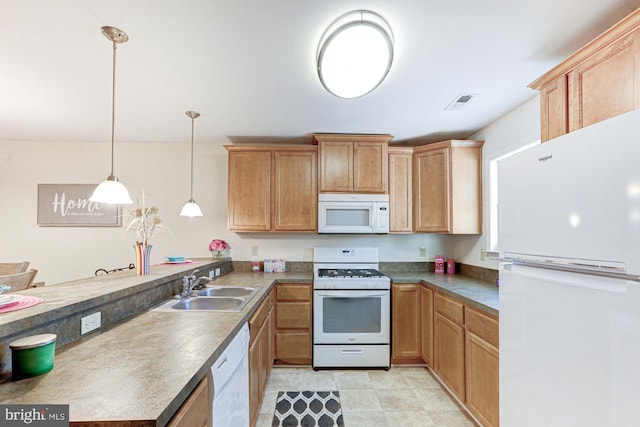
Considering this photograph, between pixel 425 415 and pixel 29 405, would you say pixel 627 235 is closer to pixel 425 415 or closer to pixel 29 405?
pixel 29 405

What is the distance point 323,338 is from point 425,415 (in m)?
1.07

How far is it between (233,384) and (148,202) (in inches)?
116

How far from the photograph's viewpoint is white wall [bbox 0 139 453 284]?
3.50 metres

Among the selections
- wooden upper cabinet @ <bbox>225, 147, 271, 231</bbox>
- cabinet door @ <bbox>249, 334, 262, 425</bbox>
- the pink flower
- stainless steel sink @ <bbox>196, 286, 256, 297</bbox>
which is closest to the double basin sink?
stainless steel sink @ <bbox>196, 286, 256, 297</bbox>

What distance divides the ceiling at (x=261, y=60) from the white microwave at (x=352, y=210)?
0.74 m

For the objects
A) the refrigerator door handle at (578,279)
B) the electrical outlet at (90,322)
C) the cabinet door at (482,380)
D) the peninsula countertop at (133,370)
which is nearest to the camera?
the peninsula countertop at (133,370)

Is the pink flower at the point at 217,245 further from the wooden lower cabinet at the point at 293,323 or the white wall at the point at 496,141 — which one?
the white wall at the point at 496,141

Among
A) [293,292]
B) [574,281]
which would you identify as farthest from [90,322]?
[574,281]

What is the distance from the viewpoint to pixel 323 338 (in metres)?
2.90

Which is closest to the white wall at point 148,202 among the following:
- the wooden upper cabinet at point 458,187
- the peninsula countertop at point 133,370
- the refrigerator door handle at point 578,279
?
the wooden upper cabinet at point 458,187

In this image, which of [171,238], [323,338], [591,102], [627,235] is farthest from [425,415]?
[171,238]

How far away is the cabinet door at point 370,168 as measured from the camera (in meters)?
3.20

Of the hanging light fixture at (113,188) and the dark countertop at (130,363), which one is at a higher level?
the hanging light fixture at (113,188)

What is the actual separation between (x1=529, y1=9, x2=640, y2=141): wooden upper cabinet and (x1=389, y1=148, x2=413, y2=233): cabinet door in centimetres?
164
